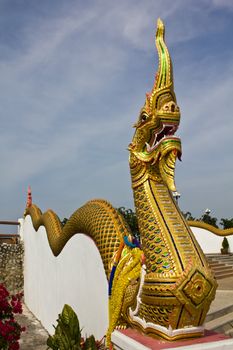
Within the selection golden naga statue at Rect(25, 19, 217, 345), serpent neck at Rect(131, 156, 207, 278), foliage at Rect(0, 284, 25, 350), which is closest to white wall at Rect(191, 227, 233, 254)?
foliage at Rect(0, 284, 25, 350)

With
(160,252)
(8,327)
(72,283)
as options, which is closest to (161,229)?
(160,252)

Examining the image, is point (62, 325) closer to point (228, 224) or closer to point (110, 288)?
point (110, 288)

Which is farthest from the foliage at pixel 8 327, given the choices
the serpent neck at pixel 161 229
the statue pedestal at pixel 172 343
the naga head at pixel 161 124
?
the naga head at pixel 161 124

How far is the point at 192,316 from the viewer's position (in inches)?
108

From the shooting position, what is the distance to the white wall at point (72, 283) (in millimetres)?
4391

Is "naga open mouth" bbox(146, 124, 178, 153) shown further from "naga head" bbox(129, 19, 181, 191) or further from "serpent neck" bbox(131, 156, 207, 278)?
"serpent neck" bbox(131, 156, 207, 278)

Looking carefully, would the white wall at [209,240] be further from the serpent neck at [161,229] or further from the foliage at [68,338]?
the serpent neck at [161,229]

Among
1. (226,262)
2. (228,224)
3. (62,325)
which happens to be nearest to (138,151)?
(62,325)

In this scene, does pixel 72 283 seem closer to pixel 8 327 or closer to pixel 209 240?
pixel 8 327

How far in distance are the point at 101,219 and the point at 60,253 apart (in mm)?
2222

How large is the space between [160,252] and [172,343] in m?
0.64

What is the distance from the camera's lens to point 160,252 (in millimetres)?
2896

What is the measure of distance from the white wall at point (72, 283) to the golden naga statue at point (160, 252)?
2.44 ft

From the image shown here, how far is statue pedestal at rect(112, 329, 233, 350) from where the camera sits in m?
2.63
